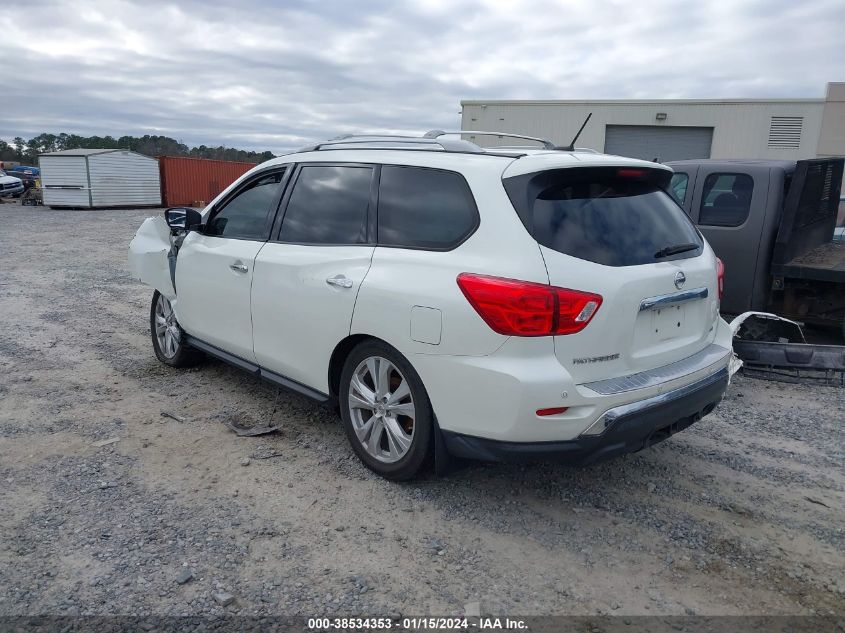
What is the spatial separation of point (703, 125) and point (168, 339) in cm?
2583

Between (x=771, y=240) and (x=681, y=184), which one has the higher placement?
(x=681, y=184)

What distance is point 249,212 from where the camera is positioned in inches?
181

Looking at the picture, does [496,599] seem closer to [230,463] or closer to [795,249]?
[230,463]

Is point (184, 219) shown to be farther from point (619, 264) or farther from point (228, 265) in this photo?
point (619, 264)

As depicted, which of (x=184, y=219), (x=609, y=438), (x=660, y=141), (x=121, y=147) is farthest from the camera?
(x=121, y=147)

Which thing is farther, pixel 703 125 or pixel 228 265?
pixel 703 125

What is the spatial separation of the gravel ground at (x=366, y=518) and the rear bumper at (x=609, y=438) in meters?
0.46

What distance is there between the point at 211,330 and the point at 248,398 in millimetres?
603

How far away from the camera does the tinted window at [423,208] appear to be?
331cm

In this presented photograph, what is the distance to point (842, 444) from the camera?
4453 mm

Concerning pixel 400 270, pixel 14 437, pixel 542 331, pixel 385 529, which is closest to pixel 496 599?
pixel 385 529

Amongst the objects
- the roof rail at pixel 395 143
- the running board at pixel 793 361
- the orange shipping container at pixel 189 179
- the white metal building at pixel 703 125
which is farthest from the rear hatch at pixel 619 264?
the orange shipping container at pixel 189 179

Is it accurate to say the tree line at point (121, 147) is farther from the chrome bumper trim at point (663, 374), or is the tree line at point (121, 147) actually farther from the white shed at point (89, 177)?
the chrome bumper trim at point (663, 374)

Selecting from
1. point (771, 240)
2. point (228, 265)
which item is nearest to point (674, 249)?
point (228, 265)
